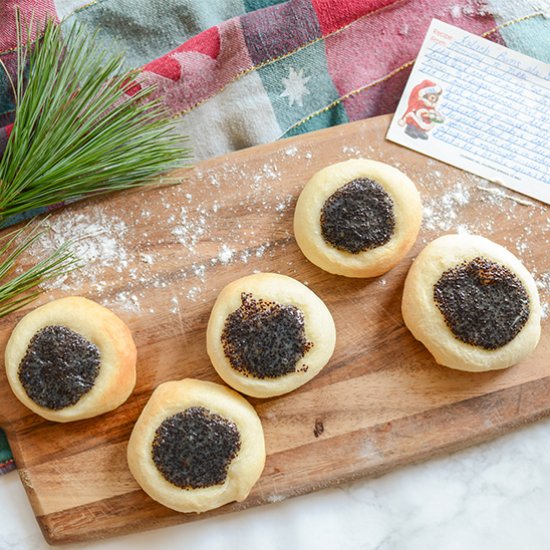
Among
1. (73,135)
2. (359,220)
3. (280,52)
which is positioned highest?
(73,135)

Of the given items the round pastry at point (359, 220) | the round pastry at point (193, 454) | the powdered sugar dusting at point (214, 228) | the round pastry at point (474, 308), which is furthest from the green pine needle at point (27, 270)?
the round pastry at point (474, 308)

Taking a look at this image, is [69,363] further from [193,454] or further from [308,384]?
[308,384]

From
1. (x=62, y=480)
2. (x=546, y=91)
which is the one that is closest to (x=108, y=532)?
(x=62, y=480)

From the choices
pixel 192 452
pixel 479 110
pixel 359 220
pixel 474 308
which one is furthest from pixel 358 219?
pixel 192 452

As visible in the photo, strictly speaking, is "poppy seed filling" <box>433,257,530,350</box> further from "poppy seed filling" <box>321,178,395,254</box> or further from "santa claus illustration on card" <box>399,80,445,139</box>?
"santa claus illustration on card" <box>399,80,445,139</box>

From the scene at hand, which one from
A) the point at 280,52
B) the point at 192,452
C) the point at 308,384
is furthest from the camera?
the point at 280,52

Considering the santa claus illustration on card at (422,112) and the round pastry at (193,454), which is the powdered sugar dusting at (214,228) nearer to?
the santa claus illustration on card at (422,112)

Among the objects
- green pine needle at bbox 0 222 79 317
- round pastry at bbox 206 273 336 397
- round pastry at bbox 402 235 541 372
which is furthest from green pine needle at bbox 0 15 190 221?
round pastry at bbox 402 235 541 372
